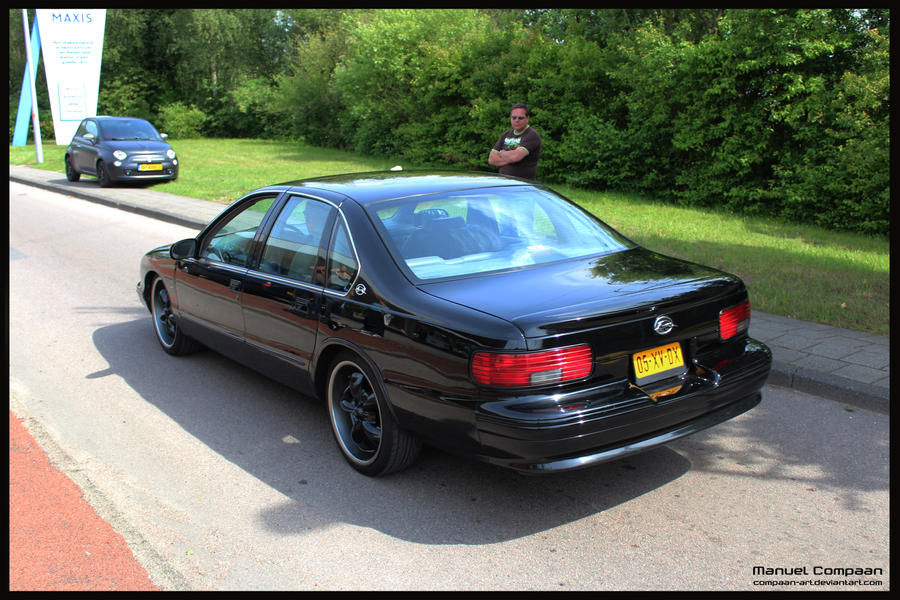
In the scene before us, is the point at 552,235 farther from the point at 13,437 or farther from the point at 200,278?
the point at 13,437

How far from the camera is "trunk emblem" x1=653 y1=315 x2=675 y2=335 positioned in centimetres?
360

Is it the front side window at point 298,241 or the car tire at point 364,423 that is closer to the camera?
the car tire at point 364,423

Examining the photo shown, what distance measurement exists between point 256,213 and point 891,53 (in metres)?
A: 10.8

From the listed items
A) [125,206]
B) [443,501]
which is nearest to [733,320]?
[443,501]

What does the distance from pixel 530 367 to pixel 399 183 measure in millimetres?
1847

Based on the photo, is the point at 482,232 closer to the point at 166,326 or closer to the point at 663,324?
the point at 663,324

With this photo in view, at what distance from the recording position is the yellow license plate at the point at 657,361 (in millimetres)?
3568

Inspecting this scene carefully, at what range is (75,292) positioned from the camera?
8.73 m

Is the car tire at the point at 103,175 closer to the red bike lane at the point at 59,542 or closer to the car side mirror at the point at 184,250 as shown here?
the car side mirror at the point at 184,250

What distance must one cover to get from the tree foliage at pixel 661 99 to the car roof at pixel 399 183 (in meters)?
9.22

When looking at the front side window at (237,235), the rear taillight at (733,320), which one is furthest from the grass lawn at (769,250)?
the front side window at (237,235)

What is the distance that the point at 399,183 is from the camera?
15.6ft

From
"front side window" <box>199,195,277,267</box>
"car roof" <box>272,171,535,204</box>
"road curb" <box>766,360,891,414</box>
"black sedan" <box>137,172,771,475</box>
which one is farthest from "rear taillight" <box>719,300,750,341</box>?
"front side window" <box>199,195,277,267</box>

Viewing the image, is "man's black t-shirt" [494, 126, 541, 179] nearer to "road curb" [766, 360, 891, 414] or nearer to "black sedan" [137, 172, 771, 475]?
"black sedan" [137, 172, 771, 475]
